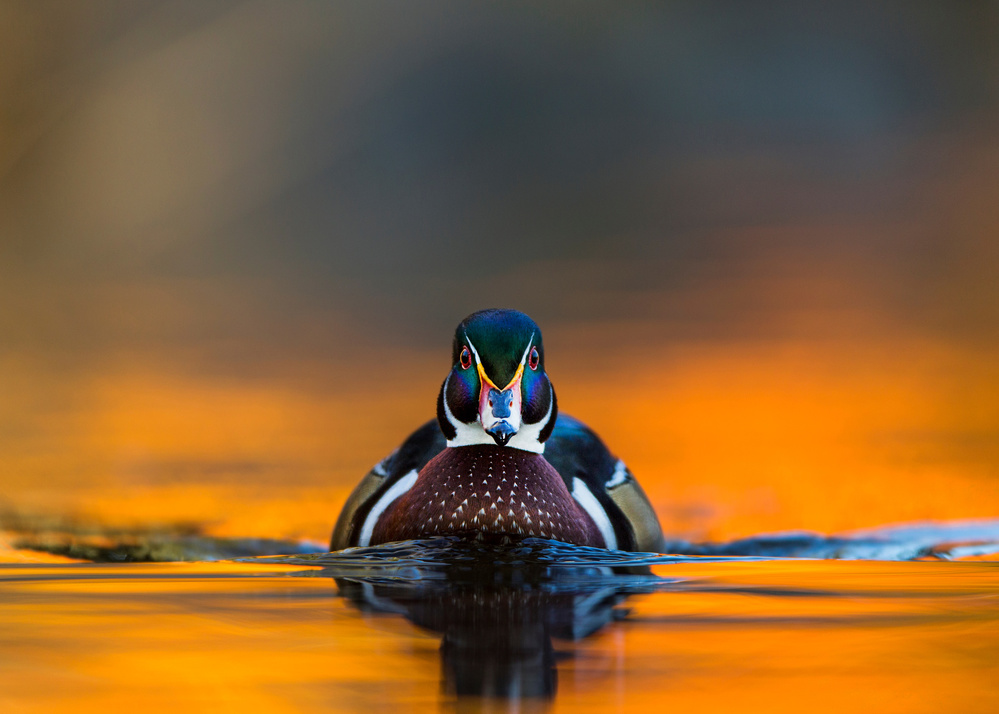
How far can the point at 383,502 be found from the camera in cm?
376

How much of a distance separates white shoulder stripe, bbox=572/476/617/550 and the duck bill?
0.53m

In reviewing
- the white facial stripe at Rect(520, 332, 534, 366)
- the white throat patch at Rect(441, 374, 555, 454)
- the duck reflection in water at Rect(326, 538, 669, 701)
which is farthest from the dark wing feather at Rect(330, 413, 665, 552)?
the duck reflection in water at Rect(326, 538, 669, 701)

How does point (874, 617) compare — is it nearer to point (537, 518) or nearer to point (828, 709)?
point (828, 709)

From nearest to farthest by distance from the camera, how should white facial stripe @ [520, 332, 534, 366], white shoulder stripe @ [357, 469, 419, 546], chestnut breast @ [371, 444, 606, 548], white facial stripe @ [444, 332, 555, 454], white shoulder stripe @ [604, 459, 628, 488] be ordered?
chestnut breast @ [371, 444, 606, 548], white facial stripe @ [520, 332, 534, 366], white facial stripe @ [444, 332, 555, 454], white shoulder stripe @ [357, 469, 419, 546], white shoulder stripe @ [604, 459, 628, 488]

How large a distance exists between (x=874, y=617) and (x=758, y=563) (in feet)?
3.26

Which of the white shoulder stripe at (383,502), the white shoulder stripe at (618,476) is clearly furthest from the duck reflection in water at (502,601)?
the white shoulder stripe at (618,476)

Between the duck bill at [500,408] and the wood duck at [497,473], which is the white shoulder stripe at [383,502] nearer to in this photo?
the wood duck at [497,473]

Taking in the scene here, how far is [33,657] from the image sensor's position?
1546 millimetres

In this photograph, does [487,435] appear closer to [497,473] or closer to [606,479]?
[497,473]

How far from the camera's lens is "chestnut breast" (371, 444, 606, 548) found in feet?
10.1

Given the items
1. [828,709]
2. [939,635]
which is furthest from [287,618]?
[939,635]

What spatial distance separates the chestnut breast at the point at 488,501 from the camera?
3.08 m

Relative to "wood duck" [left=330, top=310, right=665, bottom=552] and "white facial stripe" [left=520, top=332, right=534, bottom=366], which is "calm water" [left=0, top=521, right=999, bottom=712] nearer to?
"wood duck" [left=330, top=310, right=665, bottom=552]

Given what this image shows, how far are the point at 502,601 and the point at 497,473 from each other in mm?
1181
